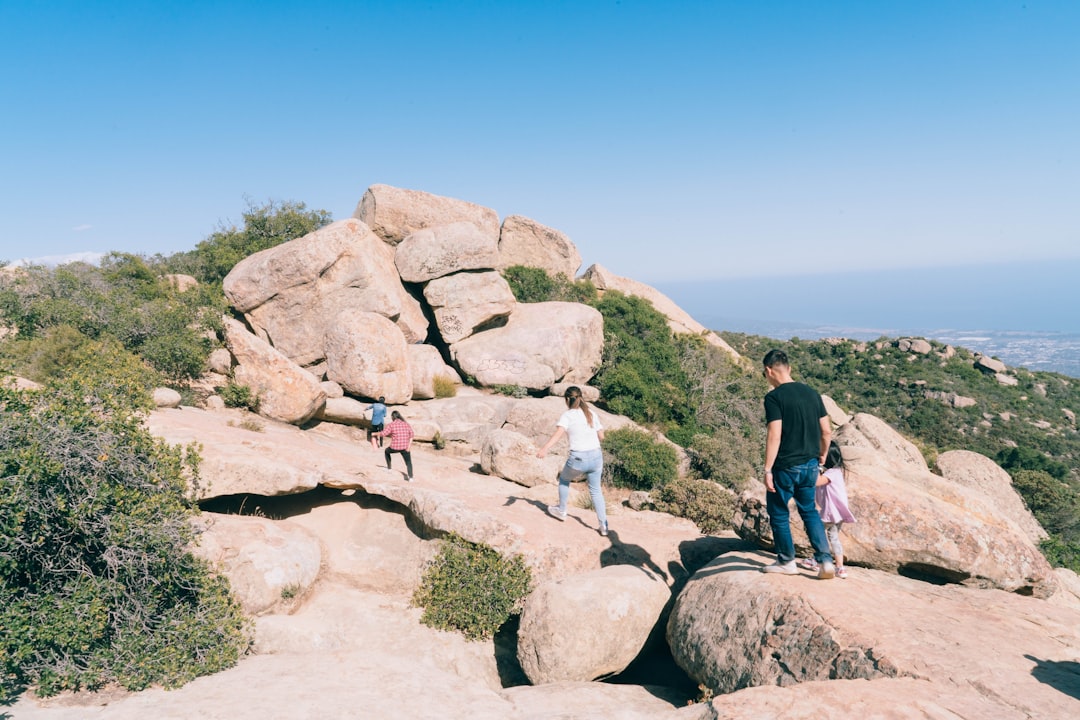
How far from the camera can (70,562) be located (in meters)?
6.85

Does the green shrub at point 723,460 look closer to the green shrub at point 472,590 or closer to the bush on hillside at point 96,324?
the green shrub at point 472,590

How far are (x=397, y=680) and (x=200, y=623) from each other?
8.96 feet

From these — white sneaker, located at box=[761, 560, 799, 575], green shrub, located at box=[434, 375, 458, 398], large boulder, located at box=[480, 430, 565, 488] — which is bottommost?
large boulder, located at box=[480, 430, 565, 488]

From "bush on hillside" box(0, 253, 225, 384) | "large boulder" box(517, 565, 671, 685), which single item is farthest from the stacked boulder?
"large boulder" box(517, 565, 671, 685)

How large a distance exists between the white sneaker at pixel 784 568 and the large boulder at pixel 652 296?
25.2 metres

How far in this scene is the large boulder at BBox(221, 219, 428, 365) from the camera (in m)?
19.0

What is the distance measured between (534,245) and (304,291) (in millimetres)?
14655

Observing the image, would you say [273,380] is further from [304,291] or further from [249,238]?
[249,238]

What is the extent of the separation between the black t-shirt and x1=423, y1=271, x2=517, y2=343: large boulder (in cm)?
1639

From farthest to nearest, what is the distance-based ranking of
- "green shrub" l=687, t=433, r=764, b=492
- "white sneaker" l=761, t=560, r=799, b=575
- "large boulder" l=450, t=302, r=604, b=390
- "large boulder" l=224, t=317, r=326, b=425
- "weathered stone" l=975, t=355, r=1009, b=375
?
"weathered stone" l=975, t=355, r=1009, b=375, "large boulder" l=450, t=302, r=604, b=390, "green shrub" l=687, t=433, r=764, b=492, "large boulder" l=224, t=317, r=326, b=425, "white sneaker" l=761, t=560, r=799, b=575

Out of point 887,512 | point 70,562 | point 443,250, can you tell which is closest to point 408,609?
point 70,562

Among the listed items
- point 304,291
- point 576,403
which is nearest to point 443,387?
point 304,291

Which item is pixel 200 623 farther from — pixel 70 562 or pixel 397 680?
pixel 397 680

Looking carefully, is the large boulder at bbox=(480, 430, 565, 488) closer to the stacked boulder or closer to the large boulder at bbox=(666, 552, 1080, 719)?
the stacked boulder
